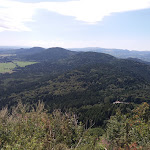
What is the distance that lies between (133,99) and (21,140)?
Result: 118m

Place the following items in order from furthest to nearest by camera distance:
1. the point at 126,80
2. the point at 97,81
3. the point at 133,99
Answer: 1. the point at 97,81
2. the point at 126,80
3. the point at 133,99

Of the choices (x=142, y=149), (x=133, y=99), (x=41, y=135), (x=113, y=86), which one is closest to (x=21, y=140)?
(x=41, y=135)

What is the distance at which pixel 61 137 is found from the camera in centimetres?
2114

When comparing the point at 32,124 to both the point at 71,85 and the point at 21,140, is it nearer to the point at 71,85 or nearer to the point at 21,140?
the point at 21,140

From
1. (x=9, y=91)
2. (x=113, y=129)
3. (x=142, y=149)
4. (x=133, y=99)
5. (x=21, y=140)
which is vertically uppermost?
(x=21, y=140)

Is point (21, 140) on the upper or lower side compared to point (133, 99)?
upper

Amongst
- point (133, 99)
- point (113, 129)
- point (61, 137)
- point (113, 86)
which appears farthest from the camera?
point (113, 86)

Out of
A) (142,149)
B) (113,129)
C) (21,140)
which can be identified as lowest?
(113,129)

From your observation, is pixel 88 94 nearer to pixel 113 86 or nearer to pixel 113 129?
pixel 113 86

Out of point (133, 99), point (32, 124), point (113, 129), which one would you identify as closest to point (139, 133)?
point (113, 129)

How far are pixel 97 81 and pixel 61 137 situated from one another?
178102 mm

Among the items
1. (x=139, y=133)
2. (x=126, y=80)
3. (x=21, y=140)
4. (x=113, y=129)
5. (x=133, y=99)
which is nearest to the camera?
(x=21, y=140)

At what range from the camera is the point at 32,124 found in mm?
22406

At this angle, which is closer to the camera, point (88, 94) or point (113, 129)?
point (113, 129)
